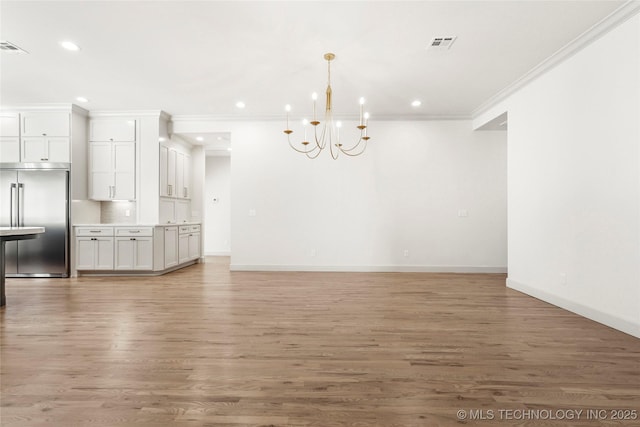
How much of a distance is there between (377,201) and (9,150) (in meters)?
6.72

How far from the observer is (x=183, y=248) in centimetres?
683

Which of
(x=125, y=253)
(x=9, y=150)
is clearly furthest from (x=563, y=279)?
(x=9, y=150)

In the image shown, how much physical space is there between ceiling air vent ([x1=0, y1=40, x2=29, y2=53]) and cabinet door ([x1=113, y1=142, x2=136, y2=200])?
241 cm

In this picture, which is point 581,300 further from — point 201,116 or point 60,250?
point 60,250

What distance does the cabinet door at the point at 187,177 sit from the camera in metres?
7.27

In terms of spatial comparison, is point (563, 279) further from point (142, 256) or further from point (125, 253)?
point (125, 253)

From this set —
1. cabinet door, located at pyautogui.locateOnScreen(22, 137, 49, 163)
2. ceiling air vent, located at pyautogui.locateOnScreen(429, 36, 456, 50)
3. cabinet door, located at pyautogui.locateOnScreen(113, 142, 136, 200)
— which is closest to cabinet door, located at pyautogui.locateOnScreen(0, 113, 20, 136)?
cabinet door, located at pyautogui.locateOnScreen(22, 137, 49, 163)

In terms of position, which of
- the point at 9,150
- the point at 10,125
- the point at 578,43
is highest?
the point at 578,43

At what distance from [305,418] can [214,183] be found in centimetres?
833

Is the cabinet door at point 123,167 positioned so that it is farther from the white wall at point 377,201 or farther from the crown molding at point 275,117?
the white wall at point 377,201

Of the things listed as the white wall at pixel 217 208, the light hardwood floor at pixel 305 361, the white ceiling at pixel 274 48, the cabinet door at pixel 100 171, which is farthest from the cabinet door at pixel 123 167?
the white wall at pixel 217 208

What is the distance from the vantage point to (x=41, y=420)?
167 cm

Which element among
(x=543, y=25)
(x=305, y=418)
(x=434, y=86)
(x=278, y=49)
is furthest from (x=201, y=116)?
(x=305, y=418)

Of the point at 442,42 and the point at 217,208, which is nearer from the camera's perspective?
the point at 442,42
